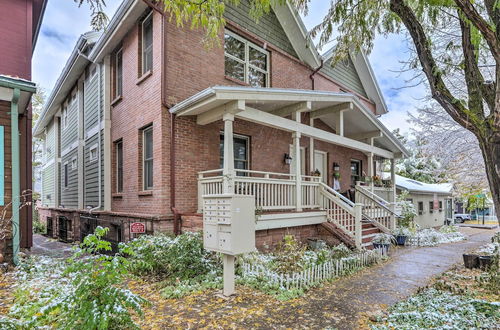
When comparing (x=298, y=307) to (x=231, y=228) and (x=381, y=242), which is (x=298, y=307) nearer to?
(x=231, y=228)

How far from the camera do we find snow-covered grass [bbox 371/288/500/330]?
4.02 metres

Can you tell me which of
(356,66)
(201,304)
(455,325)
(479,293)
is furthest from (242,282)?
(356,66)

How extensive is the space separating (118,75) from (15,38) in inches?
114

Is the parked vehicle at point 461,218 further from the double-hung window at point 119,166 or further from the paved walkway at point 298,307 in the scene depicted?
the double-hung window at point 119,166

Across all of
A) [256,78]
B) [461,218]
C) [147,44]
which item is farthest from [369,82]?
[461,218]

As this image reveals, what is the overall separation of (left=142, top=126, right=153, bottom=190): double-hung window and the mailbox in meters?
3.92

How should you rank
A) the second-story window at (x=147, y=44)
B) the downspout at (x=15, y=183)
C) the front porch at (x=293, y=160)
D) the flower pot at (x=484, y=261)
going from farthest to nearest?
the second-story window at (x=147, y=44)
the flower pot at (x=484, y=261)
the front porch at (x=293, y=160)
the downspout at (x=15, y=183)

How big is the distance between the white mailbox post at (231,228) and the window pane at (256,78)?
6200 mm

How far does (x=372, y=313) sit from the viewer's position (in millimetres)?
4516

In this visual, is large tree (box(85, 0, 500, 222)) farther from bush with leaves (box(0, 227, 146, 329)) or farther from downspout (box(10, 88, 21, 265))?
downspout (box(10, 88, 21, 265))

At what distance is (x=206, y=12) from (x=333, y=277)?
5473 millimetres

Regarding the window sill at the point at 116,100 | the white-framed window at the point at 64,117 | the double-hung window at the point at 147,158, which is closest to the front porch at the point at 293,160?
the double-hung window at the point at 147,158

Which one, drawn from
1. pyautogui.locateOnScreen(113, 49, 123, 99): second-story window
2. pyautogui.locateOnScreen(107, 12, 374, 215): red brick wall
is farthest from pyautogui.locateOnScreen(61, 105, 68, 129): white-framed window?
pyautogui.locateOnScreen(107, 12, 374, 215): red brick wall

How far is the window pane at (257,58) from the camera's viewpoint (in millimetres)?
10518
